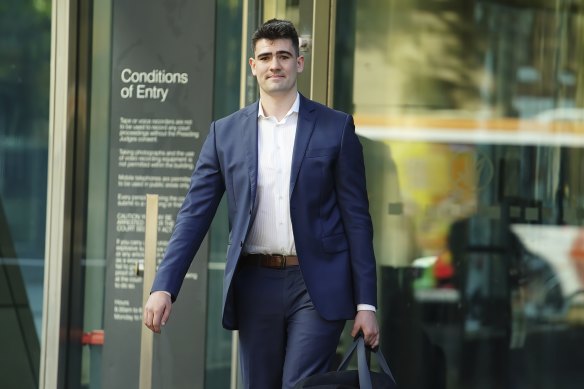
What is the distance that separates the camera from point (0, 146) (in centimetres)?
693

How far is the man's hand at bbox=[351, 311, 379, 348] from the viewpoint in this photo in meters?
4.18

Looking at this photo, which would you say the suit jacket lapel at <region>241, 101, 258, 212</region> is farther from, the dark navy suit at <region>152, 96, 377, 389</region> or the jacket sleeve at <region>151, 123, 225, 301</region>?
the jacket sleeve at <region>151, 123, 225, 301</region>

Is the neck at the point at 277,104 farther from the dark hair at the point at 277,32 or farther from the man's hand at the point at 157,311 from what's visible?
the man's hand at the point at 157,311

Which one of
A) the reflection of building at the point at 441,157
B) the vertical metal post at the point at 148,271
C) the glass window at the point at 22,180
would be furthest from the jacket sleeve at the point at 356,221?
the glass window at the point at 22,180

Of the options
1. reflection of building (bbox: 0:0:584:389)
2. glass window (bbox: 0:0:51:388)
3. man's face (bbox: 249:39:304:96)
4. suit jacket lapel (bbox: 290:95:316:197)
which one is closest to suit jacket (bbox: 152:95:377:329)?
suit jacket lapel (bbox: 290:95:316:197)

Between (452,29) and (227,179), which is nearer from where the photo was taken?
(227,179)

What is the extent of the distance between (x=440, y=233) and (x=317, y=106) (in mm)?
2115

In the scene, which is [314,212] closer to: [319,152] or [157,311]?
[319,152]

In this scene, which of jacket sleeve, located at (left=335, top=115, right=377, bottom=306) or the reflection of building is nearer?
jacket sleeve, located at (left=335, top=115, right=377, bottom=306)

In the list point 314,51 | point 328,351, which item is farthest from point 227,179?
point 314,51

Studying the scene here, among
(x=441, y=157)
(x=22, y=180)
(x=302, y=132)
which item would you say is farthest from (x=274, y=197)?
(x=22, y=180)

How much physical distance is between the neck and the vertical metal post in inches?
85.2

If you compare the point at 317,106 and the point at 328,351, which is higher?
the point at 317,106

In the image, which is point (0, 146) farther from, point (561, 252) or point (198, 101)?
point (561, 252)
